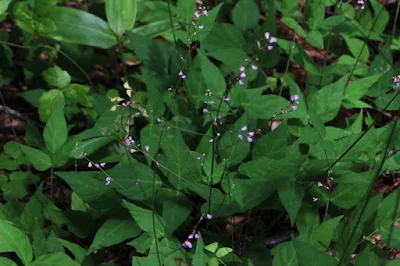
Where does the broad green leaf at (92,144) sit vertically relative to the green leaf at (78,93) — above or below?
below

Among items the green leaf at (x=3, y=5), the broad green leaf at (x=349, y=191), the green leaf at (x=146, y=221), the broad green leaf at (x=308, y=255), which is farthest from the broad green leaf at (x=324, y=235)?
the green leaf at (x=3, y=5)

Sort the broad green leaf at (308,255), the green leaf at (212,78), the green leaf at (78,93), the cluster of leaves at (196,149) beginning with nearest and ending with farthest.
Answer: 1. the broad green leaf at (308,255)
2. the cluster of leaves at (196,149)
3. the green leaf at (212,78)
4. the green leaf at (78,93)

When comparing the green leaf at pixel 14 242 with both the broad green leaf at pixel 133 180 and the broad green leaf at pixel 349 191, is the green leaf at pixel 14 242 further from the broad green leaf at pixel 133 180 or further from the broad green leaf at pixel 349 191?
the broad green leaf at pixel 349 191

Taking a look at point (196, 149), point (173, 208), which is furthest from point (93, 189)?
point (196, 149)

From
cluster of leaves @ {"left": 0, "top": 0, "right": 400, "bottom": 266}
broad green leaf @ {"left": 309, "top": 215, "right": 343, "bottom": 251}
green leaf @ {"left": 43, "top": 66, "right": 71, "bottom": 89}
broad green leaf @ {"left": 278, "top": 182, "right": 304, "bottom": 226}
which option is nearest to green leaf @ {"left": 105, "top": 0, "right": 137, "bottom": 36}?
cluster of leaves @ {"left": 0, "top": 0, "right": 400, "bottom": 266}

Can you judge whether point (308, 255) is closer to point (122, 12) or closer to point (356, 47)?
point (356, 47)
